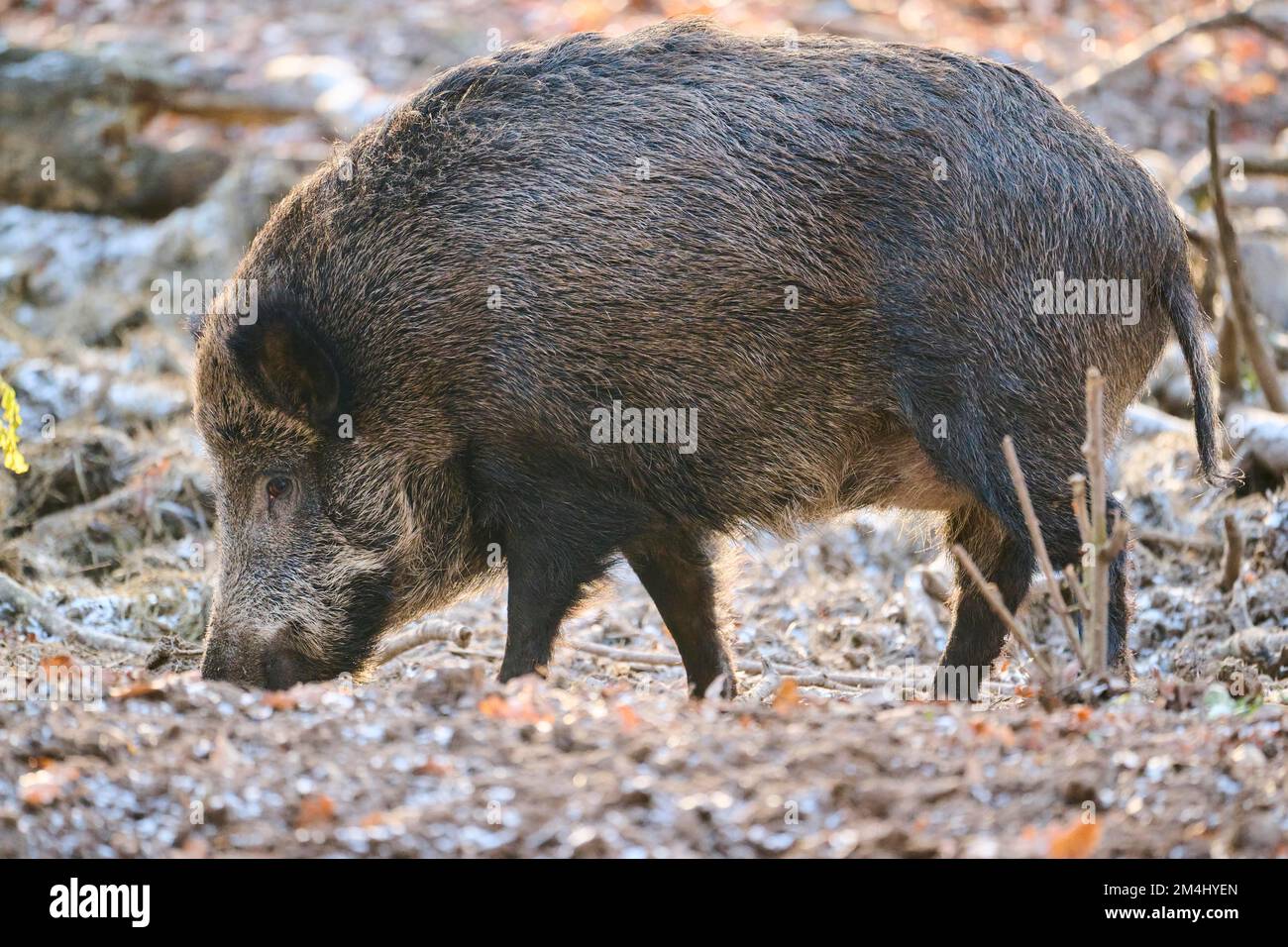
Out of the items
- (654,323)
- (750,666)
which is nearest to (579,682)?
(750,666)

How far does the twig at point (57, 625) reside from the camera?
6340 millimetres

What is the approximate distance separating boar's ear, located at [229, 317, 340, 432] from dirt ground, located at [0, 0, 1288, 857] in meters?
1.06

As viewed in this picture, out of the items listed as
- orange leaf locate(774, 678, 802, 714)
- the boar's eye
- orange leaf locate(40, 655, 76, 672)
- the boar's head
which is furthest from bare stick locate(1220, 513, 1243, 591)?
orange leaf locate(40, 655, 76, 672)

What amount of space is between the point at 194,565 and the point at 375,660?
6.02 feet

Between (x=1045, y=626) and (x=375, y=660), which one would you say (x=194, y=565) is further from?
(x=1045, y=626)

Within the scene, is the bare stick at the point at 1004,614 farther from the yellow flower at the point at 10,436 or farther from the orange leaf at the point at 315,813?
the yellow flower at the point at 10,436

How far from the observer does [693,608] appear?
A: 5.92 meters

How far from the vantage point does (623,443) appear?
5312mm

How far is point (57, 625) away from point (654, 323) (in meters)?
2.91

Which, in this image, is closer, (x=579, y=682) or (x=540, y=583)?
(x=540, y=583)

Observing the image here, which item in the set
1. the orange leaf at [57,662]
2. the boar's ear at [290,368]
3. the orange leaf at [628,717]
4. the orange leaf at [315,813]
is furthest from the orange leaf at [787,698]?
the orange leaf at [57,662]

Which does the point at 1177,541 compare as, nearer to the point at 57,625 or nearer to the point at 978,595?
the point at 978,595

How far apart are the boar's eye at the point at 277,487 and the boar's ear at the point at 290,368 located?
0.28 metres
